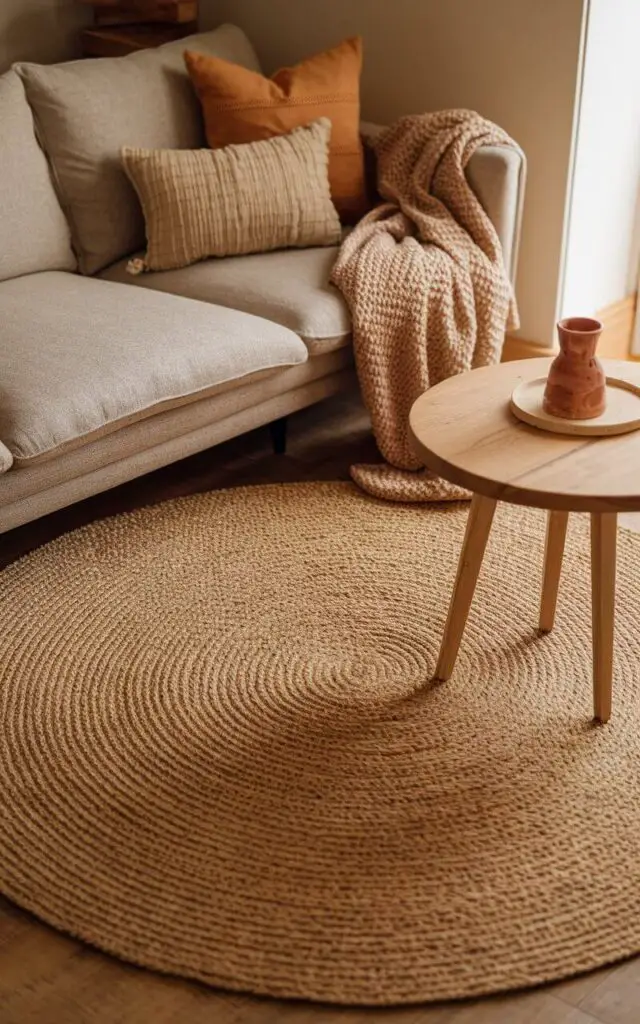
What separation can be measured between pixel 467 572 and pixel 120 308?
1.05 metres

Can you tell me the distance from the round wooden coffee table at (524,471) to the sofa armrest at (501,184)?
82cm

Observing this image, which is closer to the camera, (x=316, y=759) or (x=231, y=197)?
(x=316, y=759)

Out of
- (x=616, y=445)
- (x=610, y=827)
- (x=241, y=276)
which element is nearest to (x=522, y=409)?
(x=616, y=445)

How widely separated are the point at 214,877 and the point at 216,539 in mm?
968

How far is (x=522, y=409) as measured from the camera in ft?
6.24

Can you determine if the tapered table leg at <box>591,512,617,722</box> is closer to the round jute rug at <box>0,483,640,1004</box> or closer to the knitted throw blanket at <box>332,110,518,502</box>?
the round jute rug at <box>0,483,640,1004</box>

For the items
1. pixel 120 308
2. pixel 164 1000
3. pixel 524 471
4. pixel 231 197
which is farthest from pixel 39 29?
pixel 164 1000

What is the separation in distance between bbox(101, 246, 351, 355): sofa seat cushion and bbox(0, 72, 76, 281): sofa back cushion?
166mm

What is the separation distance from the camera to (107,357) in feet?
7.70

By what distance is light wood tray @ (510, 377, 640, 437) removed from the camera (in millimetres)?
1843

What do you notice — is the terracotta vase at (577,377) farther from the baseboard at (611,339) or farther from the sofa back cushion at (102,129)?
the sofa back cushion at (102,129)

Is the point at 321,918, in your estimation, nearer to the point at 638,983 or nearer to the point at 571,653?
the point at 638,983

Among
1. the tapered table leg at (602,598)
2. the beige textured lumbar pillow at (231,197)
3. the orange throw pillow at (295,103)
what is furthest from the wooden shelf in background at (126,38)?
the tapered table leg at (602,598)

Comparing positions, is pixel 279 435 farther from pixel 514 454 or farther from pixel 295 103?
pixel 514 454
